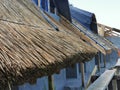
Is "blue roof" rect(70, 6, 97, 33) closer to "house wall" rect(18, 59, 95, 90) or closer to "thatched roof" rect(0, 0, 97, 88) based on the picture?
"house wall" rect(18, 59, 95, 90)

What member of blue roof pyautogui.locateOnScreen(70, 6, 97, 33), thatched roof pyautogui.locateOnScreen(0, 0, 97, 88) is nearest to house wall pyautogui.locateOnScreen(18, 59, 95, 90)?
thatched roof pyautogui.locateOnScreen(0, 0, 97, 88)

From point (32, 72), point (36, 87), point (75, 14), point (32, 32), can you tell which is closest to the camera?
point (32, 72)

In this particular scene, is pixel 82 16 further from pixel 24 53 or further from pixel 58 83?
pixel 24 53

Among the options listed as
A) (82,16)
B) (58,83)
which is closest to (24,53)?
(58,83)

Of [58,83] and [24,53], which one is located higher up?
[24,53]

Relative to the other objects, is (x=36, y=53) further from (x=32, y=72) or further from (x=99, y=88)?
(x=99, y=88)

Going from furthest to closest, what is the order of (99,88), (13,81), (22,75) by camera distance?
(99,88)
(22,75)
(13,81)

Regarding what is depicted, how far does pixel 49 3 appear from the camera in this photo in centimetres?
1178

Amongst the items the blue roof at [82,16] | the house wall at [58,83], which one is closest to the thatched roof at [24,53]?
the house wall at [58,83]

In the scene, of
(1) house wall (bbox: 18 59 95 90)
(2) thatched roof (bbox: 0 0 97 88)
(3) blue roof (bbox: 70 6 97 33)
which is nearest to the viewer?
(2) thatched roof (bbox: 0 0 97 88)

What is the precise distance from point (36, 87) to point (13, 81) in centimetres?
534

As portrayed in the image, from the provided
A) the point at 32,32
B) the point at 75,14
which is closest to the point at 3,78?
the point at 32,32

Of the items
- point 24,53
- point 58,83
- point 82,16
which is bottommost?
point 58,83

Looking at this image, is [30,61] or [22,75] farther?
[30,61]
